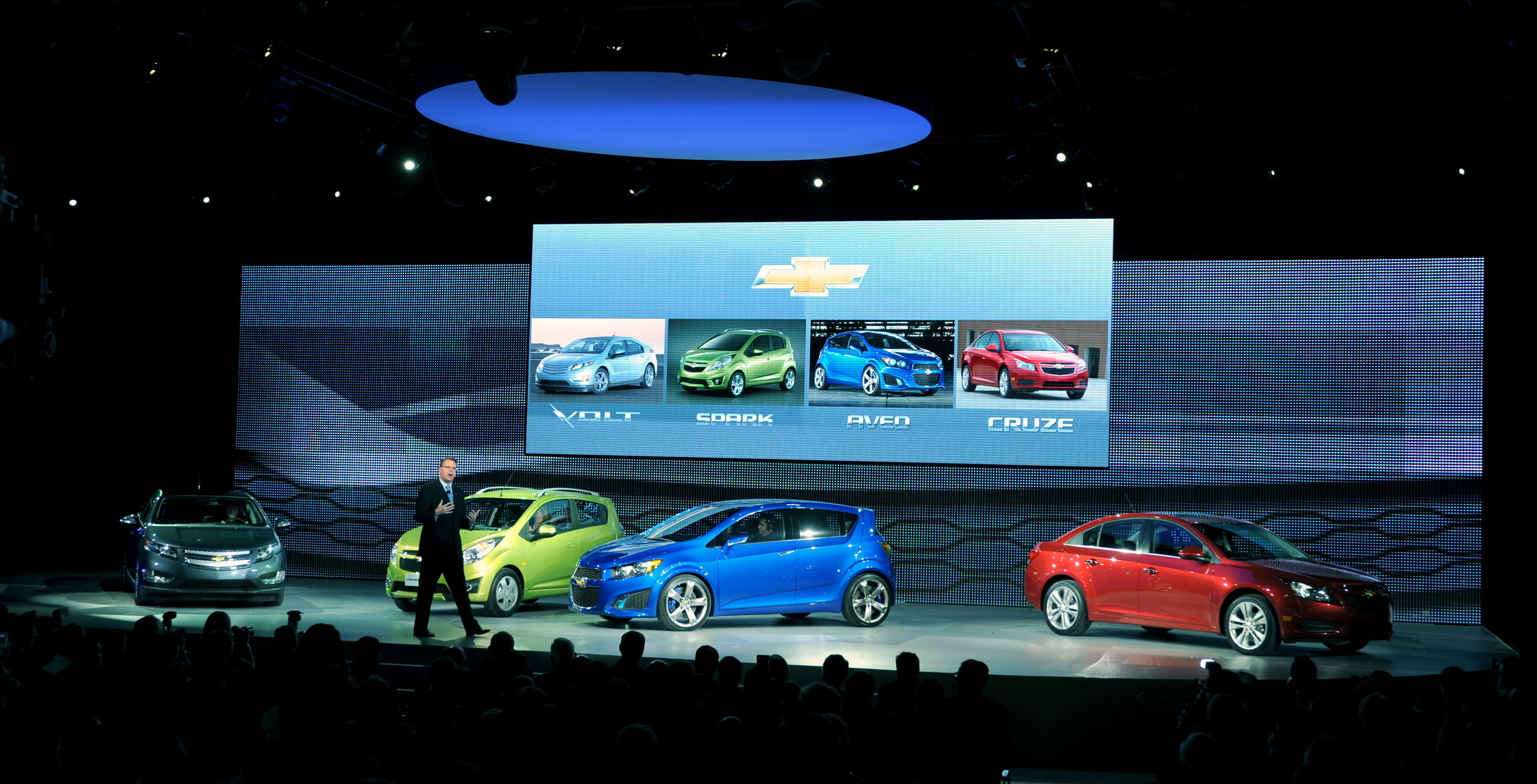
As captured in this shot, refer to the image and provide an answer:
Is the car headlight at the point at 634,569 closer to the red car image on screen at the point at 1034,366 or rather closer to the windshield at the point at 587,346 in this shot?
the windshield at the point at 587,346

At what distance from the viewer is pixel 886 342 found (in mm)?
15445

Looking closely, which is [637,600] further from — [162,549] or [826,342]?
[162,549]

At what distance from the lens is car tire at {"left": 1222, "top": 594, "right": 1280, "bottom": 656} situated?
459 inches

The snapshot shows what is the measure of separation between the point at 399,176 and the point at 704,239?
11.6 feet

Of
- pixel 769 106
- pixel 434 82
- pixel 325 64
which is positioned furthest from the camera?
pixel 325 64

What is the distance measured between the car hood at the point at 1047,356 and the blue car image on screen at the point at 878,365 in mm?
883

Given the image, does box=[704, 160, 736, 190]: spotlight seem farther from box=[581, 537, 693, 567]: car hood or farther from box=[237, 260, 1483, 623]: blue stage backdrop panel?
box=[581, 537, 693, 567]: car hood

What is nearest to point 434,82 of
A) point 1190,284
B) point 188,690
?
point 188,690

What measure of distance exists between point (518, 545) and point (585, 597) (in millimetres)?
1291

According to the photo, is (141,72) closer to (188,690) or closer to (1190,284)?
(188,690)

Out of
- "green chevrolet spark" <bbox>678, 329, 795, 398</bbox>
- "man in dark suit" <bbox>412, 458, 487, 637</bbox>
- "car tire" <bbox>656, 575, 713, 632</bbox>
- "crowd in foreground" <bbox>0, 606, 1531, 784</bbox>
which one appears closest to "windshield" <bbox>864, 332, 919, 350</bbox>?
"green chevrolet spark" <bbox>678, 329, 795, 398</bbox>

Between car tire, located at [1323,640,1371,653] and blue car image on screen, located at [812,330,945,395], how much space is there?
4948mm

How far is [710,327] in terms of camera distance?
15.9 m

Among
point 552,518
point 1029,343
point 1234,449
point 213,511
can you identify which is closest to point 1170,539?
point 1234,449
